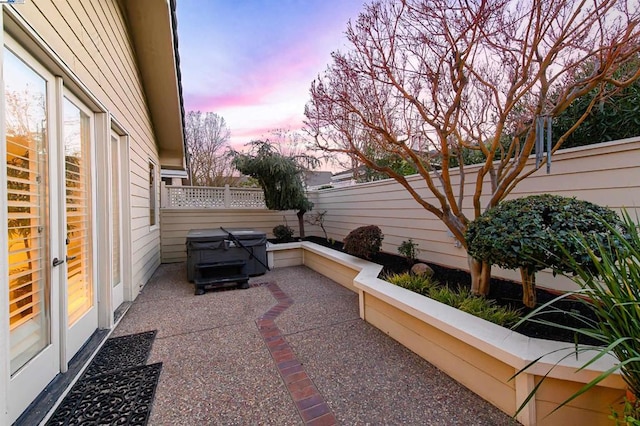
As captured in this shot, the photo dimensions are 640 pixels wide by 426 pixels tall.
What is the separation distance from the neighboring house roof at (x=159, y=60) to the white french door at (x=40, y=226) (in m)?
2.55

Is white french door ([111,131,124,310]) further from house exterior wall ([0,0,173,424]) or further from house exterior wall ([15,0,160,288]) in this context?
house exterior wall ([15,0,160,288])

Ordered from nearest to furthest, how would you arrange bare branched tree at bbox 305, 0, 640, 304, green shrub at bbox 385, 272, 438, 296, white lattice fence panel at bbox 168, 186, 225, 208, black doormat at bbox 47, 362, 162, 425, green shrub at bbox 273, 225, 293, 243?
1. black doormat at bbox 47, 362, 162, 425
2. bare branched tree at bbox 305, 0, 640, 304
3. green shrub at bbox 385, 272, 438, 296
4. white lattice fence panel at bbox 168, 186, 225, 208
5. green shrub at bbox 273, 225, 293, 243

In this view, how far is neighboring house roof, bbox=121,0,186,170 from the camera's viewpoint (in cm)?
421

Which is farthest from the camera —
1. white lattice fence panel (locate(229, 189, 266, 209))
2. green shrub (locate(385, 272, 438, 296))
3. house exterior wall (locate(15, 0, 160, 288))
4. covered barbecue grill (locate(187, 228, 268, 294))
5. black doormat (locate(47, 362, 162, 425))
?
white lattice fence panel (locate(229, 189, 266, 209))

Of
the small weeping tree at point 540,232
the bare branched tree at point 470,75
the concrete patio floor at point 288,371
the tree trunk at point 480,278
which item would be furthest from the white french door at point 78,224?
the tree trunk at point 480,278

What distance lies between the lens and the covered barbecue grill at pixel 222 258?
16.1ft

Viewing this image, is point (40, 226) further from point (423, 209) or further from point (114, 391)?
point (423, 209)

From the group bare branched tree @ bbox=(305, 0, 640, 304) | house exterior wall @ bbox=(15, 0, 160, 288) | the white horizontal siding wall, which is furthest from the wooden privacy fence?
house exterior wall @ bbox=(15, 0, 160, 288)

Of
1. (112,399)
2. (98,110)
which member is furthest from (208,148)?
(112,399)

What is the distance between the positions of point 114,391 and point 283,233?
5329mm

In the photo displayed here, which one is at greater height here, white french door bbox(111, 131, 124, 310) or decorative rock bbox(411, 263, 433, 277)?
white french door bbox(111, 131, 124, 310)

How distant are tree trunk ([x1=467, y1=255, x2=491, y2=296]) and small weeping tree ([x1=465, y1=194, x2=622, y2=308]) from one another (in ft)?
2.21

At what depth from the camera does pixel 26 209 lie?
1895mm

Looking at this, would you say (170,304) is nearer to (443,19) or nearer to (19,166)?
(19,166)
